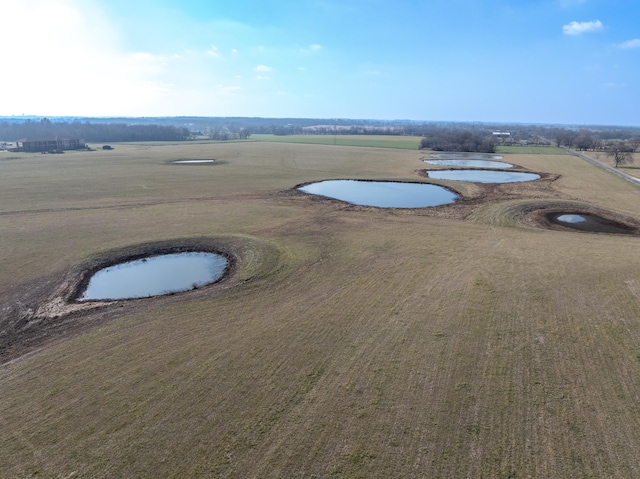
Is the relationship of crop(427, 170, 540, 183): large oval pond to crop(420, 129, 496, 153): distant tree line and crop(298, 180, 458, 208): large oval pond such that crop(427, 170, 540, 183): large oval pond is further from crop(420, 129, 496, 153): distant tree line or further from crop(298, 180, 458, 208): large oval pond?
crop(420, 129, 496, 153): distant tree line

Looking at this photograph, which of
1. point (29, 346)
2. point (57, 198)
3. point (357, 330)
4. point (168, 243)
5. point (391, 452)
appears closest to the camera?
point (391, 452)

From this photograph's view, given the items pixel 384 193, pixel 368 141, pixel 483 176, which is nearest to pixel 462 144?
pixel 368 141

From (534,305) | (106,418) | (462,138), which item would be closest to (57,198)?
(106,418)

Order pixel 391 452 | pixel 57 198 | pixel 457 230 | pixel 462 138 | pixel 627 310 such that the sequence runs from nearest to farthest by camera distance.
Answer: pixel 391 452
pixel 627 310
pixel 457 230
pixel 57 198
pixel 462 138

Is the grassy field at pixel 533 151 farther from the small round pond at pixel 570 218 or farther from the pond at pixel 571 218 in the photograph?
the pond at pixel 571 218

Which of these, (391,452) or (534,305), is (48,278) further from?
(534,305)

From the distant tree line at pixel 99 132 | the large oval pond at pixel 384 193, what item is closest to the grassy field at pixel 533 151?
the large oval pond at pixel 384 193
